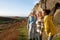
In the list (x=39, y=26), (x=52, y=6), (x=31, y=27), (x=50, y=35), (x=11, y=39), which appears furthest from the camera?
(x=52, y=6)

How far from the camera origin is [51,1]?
Answer: 3697 centimetres

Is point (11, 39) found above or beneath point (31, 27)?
beneath

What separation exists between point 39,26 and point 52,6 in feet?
82.7

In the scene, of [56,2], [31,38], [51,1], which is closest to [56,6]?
[56,2]

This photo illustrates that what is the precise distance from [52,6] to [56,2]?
6.43ft

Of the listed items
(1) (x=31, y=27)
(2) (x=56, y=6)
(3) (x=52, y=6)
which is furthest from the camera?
(3) (x=52, y=6)

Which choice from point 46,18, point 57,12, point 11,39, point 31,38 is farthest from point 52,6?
point 46,18

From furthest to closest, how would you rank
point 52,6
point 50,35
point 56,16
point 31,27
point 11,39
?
point 52,6, point 56,16, point 11,39, point 31,27, point 50,35

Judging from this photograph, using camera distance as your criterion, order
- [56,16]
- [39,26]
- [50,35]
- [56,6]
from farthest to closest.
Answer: [56,6] < [56,16] < [39,26] < [50,35]

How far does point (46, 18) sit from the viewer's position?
32.1 feet

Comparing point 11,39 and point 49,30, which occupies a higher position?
point 49,30

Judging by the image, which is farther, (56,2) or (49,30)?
(56,2)

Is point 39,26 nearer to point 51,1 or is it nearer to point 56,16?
point 56,16

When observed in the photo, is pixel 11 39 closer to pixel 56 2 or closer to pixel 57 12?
pixel 57 12
